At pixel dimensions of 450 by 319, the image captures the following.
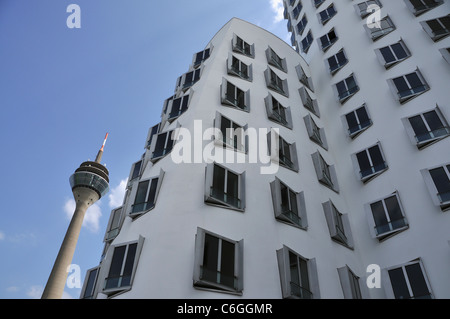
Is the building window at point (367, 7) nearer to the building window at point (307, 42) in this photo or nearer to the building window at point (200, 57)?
the building window at point (307, 42)

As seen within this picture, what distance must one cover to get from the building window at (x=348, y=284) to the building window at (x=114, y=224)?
37.8ft

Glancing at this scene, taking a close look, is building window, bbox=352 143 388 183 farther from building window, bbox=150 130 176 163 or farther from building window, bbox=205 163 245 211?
building window, bbox=150 130 176 163

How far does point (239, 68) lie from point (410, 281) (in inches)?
671

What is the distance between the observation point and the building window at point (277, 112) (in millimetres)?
22125

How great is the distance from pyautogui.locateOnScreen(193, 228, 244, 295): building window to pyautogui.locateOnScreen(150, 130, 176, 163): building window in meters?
6.81

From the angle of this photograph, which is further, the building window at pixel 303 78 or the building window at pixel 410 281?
the building window at pixel 303 78

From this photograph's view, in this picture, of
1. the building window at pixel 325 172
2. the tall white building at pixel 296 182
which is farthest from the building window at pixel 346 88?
the building window at pixel 325 172

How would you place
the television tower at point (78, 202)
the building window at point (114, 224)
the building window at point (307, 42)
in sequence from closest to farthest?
1. the building window at point (114, 224)
2. the building window at point (307, 42)
3. the television tower at point (78, 202)

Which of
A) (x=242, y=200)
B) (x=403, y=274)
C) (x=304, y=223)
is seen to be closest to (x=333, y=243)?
(x=304, y=223)

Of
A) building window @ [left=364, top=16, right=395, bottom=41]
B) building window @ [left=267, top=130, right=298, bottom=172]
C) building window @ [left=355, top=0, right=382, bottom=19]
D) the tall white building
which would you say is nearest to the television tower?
the tall white building

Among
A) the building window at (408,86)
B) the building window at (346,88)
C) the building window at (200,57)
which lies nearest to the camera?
the building window at (408,86)

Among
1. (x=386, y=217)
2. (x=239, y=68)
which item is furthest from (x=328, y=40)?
(x=386, y=217)

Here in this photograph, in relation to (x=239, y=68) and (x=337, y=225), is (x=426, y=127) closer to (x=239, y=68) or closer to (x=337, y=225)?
(x=337, y=225)

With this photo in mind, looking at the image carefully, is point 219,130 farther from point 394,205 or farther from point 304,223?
point 394,205
